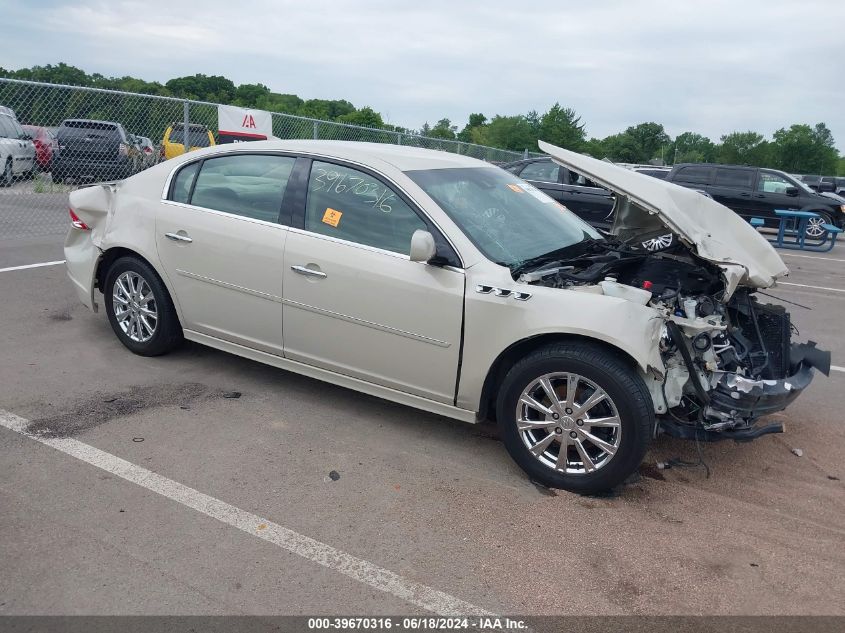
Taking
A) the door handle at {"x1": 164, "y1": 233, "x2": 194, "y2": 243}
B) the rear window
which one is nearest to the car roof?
the door handle at {"x1": 164, "y1": 233, "x2": 194, "y2": 243}

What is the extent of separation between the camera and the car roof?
4512mm

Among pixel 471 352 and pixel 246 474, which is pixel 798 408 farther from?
pixel 246 474

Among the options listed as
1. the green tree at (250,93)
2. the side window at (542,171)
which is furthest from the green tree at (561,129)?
the side window at (542,171)

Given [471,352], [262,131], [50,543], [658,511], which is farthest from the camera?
[262,131]

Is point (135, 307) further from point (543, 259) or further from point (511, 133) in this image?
point (511, 133)

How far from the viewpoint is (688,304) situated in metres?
3.92

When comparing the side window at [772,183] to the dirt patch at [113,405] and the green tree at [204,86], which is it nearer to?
the dirt patch at [113,405]

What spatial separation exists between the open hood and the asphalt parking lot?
113 cm

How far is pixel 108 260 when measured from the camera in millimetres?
5434

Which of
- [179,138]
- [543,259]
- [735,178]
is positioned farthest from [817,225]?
[543,259]

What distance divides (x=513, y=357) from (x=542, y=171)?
424 inches

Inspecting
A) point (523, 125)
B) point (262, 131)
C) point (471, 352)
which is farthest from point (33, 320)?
point (523, 125)

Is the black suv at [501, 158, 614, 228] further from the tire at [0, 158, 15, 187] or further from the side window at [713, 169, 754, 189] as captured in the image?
the tire at [0, 158, 15, 187]

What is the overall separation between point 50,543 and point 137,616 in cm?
68
